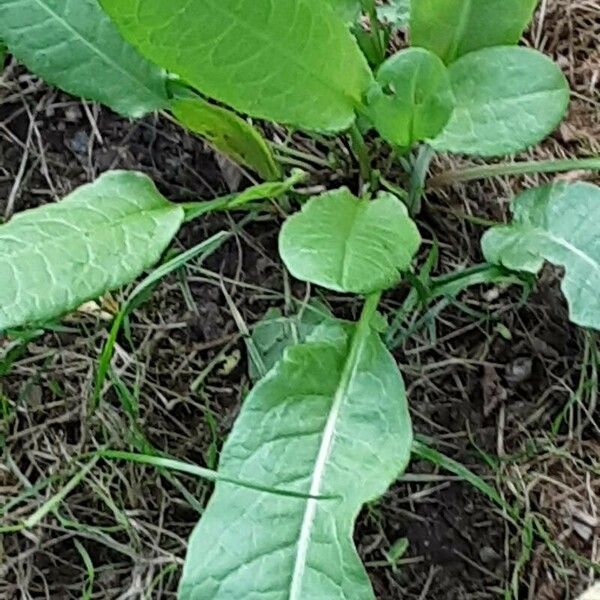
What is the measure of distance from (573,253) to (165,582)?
475 mm

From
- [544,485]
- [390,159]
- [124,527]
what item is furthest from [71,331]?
[544,485]

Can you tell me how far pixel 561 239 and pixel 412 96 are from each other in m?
0.19

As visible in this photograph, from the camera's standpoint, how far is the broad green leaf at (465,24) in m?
1.08

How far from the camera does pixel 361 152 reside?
115cm

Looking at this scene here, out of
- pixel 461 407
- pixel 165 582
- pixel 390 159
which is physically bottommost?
pixel 165 582

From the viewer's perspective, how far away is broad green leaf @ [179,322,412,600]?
92cm

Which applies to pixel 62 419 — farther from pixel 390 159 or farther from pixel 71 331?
pixel 390 159

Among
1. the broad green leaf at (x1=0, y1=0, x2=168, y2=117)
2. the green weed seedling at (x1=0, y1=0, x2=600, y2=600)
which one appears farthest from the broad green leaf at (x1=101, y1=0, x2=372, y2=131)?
the broad green leaf at (x1=0, y1=0, x2=168, y2=117)

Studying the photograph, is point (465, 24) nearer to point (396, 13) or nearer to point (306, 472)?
point (396, 13)

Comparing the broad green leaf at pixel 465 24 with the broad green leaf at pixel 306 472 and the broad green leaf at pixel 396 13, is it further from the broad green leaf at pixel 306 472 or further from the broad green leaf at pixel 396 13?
the broad green leaf at pixel 306 472

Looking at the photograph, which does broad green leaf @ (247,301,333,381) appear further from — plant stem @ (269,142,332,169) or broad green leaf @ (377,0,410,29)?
broad green leaf @ (377,0,410,29)

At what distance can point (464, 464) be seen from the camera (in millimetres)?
1113

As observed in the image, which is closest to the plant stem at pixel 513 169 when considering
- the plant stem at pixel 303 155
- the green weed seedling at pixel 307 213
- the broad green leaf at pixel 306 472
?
the green weed seedling at pixel 307 213

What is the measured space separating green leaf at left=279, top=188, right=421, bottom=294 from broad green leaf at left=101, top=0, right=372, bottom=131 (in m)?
0.08
